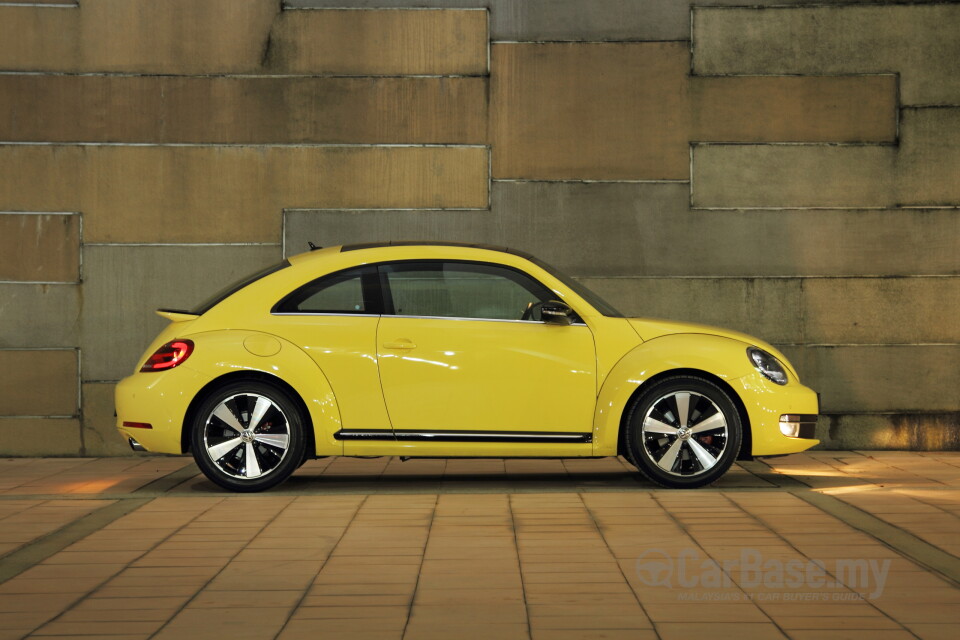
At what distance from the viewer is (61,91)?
11508 millimetres

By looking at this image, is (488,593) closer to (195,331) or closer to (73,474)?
(195,331)

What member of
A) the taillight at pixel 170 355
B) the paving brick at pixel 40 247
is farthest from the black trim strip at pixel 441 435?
the paving brick at pixel 40 247

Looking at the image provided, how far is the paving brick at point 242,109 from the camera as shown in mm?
11508

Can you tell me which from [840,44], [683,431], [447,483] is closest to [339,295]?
[447,483]

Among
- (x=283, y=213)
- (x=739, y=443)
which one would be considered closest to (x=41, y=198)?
(x=283, y=213)

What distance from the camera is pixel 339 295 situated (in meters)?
8.82

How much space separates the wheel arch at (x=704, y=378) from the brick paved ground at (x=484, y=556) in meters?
0.31

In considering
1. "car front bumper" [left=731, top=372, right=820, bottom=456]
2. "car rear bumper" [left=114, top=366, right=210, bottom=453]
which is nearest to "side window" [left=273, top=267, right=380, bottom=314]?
"car rear bumper" [left=114, top=366, right=210, bottom=453]

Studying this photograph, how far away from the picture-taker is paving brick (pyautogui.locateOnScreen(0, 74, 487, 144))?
1151 cm

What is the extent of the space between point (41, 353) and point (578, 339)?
5167 millimetres

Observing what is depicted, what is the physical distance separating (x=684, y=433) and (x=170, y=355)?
3358 mm

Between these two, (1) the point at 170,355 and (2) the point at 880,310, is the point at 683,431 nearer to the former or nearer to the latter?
(1) the point at 170,355

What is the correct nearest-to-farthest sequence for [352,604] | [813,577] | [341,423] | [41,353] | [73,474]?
1. [352,604]
2. [813,577]
3. [341,423]
4. [73,474]
5. [41,353]

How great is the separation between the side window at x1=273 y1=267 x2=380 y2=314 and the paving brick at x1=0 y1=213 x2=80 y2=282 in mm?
3436
